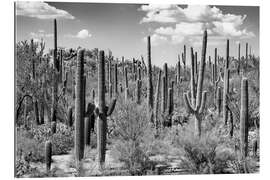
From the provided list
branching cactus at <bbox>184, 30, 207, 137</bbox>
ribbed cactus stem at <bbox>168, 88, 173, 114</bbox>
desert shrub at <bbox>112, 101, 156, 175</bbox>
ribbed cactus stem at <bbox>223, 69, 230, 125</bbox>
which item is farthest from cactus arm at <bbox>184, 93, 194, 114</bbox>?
ribbed cactus stem at <bbox>168, 88, 173, 114</bbox>

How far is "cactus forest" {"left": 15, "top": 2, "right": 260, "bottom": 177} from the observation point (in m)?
10.5

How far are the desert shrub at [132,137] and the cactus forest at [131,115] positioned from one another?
2 cm

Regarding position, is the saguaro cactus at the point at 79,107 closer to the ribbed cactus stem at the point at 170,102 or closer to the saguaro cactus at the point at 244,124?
the saguaro cactus at the point at 244,124

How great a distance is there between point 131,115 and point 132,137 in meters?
0.54

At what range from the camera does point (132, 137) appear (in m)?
11.3

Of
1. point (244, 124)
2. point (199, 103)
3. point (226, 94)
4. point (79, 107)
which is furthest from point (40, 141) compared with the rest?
point (226, 94)

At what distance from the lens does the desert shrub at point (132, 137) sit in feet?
35.2

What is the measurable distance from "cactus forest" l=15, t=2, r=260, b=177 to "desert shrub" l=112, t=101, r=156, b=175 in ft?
0.08

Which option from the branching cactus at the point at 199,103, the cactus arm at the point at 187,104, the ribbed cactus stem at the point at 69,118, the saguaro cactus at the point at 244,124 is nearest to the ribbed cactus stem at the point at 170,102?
the branching cactus at the point at 199,103

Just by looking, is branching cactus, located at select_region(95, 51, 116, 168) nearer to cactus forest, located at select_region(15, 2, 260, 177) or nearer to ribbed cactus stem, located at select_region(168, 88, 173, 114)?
cactus forest, located at select_region(15, 2, 260, 177)

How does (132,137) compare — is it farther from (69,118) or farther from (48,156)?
(48,156)

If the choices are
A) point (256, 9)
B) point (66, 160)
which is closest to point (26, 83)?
point (66, 160)

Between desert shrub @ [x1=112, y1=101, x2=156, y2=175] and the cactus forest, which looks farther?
desert shrub @ [x1=112, y1=101, x2=156, y2=175]
